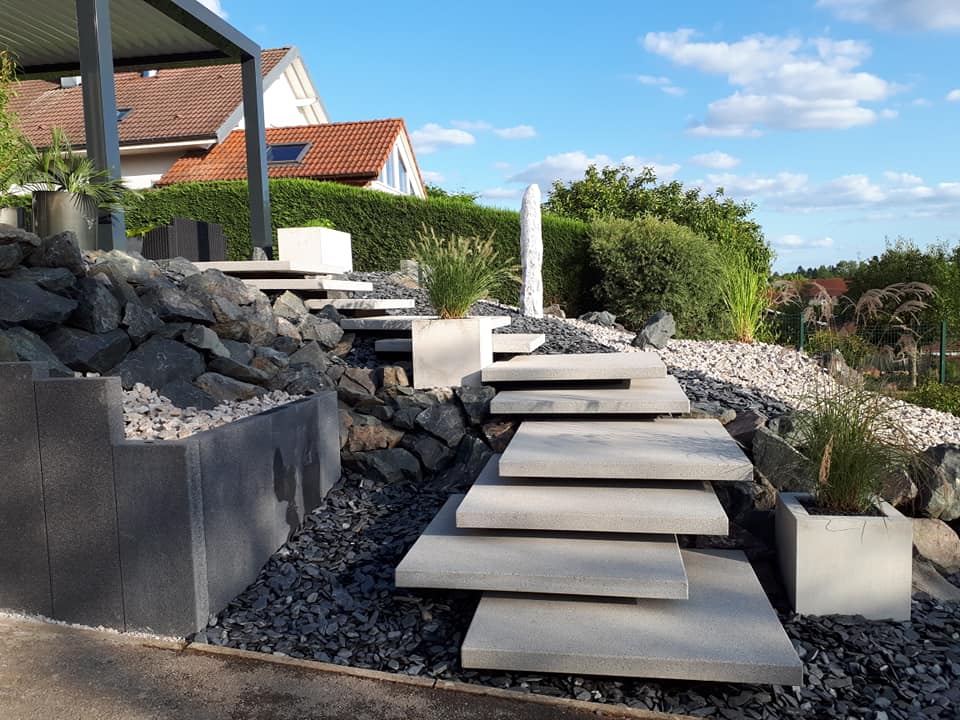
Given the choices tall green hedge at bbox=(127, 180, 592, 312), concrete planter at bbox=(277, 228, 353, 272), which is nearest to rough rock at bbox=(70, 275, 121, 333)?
concrete planter at bbox=(277, 228, 353, 272)

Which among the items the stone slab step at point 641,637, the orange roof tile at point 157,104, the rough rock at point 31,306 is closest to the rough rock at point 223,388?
the rough rock at point 31,306

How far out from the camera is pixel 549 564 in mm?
2734

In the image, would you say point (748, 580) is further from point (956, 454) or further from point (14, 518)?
point (14, 518)

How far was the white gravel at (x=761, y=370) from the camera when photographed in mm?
5586

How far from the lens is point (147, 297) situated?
4324mm

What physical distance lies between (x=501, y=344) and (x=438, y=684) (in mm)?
3054

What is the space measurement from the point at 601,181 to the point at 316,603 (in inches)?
934

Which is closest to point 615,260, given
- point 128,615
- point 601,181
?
point 128,615

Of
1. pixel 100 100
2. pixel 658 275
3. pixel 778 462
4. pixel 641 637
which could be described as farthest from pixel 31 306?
pixel 658 275

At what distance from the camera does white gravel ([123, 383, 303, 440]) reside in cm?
307

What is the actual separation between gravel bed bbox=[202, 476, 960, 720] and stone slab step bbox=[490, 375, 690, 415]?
920mm

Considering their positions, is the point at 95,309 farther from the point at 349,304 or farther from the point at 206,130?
the point at 206,130

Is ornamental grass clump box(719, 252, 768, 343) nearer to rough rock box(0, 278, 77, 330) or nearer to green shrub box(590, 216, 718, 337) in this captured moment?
green shrub box(590, 216, 718, 337)

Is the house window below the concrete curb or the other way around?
the other way around
